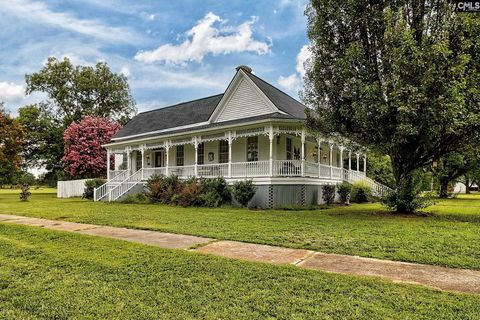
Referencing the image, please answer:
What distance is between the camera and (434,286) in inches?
166

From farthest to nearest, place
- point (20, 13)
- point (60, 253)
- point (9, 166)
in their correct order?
point (9, 166)
point (20, 13)
point (60, 253)

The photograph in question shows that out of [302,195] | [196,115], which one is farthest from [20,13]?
[302,195]

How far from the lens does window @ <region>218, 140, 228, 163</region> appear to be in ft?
67.6

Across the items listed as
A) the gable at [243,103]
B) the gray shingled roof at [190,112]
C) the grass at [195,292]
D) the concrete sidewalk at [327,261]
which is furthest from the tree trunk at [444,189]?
the grass at [195,292]

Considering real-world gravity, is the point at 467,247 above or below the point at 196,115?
below

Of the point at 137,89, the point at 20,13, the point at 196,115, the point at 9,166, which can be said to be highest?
the point at 137,89

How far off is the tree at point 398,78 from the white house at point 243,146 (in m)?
3.15

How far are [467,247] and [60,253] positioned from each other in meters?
7.52

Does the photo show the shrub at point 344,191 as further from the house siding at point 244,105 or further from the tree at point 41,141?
the tree at point 41,141

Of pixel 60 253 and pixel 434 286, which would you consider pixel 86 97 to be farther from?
pixel 434 286

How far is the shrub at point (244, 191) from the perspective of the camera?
53.5ft

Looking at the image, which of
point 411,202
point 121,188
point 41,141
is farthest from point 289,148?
A: point 41,141

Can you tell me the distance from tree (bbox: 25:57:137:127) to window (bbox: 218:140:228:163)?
76.0 feet

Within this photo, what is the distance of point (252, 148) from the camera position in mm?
19578
